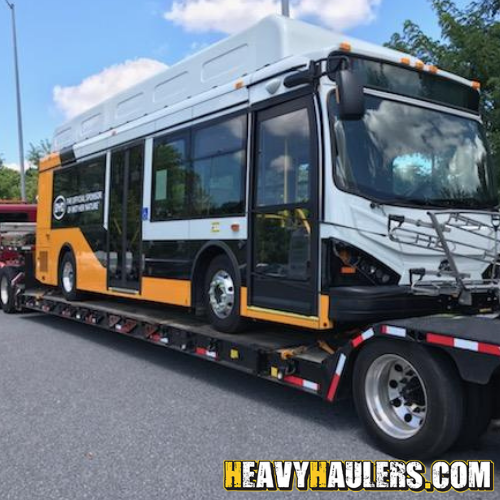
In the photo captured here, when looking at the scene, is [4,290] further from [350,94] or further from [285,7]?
[350,94]

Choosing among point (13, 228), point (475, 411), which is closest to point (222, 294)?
point (475, 411)

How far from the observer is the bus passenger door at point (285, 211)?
16.6 feet

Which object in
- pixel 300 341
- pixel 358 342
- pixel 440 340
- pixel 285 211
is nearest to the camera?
pixel 440 340

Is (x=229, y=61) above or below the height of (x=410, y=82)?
above

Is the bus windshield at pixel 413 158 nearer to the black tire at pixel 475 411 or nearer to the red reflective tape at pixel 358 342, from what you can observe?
the red reflective tape at pixel 358 342

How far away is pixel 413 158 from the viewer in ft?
17.2

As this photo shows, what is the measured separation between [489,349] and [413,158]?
6.96ft

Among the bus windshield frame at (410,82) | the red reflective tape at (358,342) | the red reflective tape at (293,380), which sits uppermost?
the bus windshield frame at (410,82)

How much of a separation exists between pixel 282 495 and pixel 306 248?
2.06 meters

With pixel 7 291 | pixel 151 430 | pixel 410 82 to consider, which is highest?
pixel 410 82

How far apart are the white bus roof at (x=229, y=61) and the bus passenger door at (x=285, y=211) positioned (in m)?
0.59

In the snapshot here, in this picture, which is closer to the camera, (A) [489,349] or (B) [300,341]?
(A) [489,349]

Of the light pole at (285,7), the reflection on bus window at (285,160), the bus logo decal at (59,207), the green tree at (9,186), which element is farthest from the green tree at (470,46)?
the green tree at (9,186)

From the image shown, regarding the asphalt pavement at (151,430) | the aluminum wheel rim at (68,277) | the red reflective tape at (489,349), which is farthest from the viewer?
the aluminum wheel rim at (68,277)
